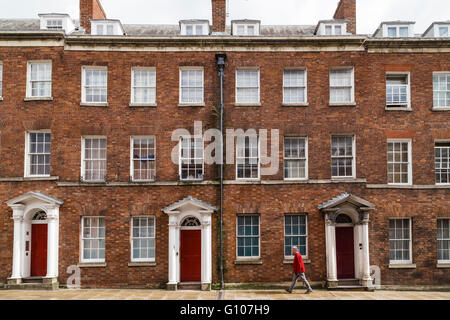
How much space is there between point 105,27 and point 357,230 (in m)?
13.9

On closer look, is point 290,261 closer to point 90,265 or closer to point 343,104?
point 343,104

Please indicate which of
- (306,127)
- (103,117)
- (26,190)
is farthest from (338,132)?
(26,190)

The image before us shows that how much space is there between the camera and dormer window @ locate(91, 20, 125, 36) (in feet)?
63.6

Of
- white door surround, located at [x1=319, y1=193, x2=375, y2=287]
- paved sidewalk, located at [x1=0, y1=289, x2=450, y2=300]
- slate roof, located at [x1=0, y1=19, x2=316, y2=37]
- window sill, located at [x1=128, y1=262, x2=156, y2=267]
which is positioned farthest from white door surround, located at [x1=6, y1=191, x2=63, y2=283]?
white door surround, located at [x1=319, y1=193, x2=375, y2=287]

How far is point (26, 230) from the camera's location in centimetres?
1775

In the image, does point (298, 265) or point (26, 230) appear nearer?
point (298, 265)

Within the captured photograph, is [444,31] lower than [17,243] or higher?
higher

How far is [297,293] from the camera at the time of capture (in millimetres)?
16688

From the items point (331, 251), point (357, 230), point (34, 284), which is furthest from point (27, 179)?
point (357, 230)

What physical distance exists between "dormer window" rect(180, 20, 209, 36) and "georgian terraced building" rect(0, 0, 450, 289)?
3.03ft

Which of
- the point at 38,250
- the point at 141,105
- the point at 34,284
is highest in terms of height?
the point at 141,105

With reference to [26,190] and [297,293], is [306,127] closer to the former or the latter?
[297,293]

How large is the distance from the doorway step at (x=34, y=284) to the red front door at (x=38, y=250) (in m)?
0.47

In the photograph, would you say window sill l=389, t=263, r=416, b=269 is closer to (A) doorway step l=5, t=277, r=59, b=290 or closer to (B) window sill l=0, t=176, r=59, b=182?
(A) doorway step l=5, t=277, r=59, b=290
